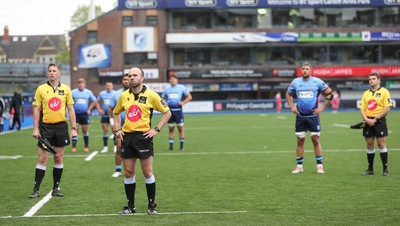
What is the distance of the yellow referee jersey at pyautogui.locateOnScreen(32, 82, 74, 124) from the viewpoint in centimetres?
1152

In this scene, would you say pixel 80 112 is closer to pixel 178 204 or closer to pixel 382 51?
pixel 178 204

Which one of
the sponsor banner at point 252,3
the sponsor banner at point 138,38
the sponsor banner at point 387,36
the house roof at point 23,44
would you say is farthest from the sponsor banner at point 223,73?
the house roof at point 23,44

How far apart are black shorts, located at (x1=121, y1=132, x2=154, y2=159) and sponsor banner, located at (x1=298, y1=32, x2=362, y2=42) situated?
194 feet

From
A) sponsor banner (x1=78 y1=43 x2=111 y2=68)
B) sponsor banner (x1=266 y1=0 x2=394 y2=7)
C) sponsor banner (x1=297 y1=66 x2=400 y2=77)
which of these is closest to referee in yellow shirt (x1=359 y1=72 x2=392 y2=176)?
sponsor banner (x1=266 y1=0 x2=394 y2=7)

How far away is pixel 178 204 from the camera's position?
415 inches

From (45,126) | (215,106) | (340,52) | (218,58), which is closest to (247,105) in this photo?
(215,106)

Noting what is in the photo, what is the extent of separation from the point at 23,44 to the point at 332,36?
283 feet

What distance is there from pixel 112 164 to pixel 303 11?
174 ft

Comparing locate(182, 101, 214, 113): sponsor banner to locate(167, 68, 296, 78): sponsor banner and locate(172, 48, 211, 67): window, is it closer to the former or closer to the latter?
locate(167, 68, 296, 78): sponsor banner

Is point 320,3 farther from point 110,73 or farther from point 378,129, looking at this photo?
point 378,129

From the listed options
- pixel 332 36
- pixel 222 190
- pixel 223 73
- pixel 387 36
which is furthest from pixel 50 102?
pixel 387 36

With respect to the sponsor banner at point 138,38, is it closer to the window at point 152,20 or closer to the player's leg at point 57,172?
the window at point 152,20

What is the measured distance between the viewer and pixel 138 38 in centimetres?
6719

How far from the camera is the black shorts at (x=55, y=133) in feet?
37.8
